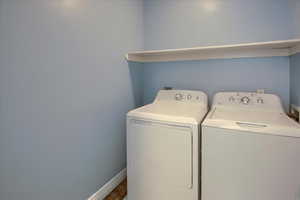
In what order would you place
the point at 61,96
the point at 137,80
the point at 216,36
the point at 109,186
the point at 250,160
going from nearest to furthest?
1. the point at 250,160
2. the point at 61,96
3. the point at 109,186
4. the point at 216,36
5. the point at 137,80

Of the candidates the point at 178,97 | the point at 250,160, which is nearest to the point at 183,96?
the point at 178,97

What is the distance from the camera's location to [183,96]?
2018 mm

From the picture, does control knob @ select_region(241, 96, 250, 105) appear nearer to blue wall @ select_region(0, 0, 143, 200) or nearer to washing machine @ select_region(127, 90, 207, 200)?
washing machine @ select_region(127, 90, 207, 200)

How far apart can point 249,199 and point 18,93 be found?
5.46ft

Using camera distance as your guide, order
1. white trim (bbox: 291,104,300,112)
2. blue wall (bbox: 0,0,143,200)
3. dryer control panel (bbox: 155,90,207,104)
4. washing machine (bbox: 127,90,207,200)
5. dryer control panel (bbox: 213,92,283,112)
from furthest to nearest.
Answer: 1. dryer control panel (bbox: 155,90,207,104)
2. dryer control panel (bbox: 213,92,283,112)
3. white trim (bbox: 291,104,300,112)
4. washing machine (bbox: 127,90,207,200)
5. blue wall (bbox: 0,0,143,200)

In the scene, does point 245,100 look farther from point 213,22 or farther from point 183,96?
point 213,22

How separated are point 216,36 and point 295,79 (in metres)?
0.89

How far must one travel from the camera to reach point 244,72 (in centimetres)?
187

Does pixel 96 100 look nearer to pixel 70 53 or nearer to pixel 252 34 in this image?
pixel 70 53

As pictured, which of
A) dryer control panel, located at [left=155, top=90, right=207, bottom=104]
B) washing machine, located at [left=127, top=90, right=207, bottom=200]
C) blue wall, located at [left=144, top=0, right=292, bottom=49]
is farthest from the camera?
dryer control panel, located at [left=155, top=90, right=207, bottom=104]

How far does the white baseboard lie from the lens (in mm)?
1668

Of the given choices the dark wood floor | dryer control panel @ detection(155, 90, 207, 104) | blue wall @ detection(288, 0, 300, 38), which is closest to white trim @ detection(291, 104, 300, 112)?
blue wall @ detection(288, 0, 300, 38)

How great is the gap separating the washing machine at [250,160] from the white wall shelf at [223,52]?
0.72 m

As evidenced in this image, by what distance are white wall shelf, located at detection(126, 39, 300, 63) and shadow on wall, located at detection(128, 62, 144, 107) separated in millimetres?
87
